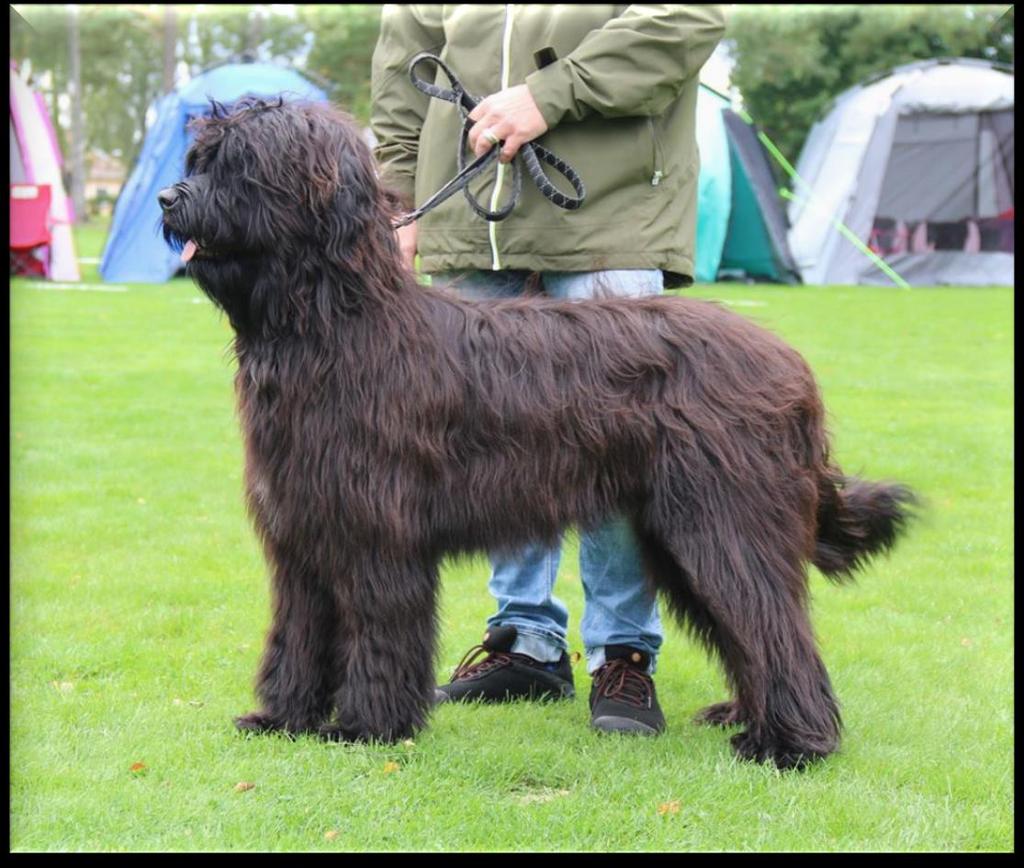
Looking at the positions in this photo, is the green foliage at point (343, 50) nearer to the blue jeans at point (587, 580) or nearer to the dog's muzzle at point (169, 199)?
the blue jeans at point (587, 580)

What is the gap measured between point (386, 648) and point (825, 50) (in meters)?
25.3

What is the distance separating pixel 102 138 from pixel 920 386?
1573 inches

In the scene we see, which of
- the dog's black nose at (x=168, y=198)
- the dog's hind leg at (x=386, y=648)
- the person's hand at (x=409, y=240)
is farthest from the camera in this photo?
the person's hand at (x=409, y=240)

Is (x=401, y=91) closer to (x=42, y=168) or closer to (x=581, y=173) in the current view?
(x=581, y=173)

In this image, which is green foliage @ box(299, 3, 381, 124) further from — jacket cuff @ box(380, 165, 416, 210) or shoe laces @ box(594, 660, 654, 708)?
shoe laces @ box(594, 660, 654, 708)

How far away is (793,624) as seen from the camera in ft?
10.6

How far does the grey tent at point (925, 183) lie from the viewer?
18312mm

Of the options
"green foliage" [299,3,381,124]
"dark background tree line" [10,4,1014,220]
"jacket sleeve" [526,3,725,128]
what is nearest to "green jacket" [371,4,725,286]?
→ "jacket sleeve" [526,3,725,128]

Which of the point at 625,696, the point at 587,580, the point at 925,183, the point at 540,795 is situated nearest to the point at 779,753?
the point at 625,696

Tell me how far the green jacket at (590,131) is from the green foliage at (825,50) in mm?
17660

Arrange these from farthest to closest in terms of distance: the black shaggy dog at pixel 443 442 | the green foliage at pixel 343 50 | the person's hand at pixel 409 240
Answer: the green foliage at pixel 343 50 → the person's hand at pixel 409 240 → the black shaggy dog at pixel 443 442

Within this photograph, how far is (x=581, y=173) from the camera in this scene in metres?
3.45

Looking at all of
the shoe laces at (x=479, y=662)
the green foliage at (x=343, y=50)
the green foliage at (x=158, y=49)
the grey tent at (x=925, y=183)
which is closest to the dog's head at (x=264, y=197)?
the shoe laces at (x=479, y=662)
